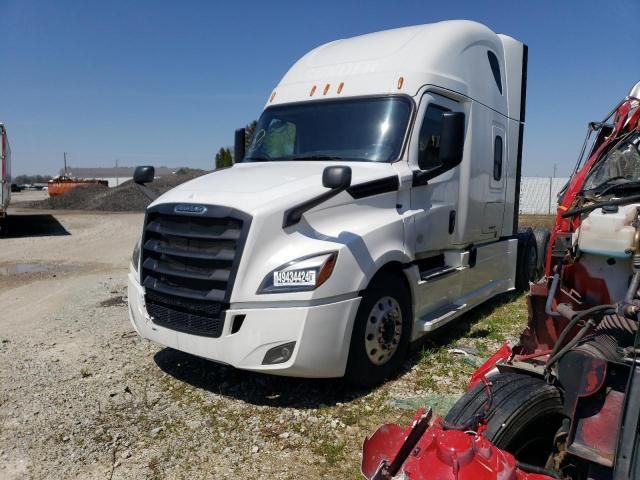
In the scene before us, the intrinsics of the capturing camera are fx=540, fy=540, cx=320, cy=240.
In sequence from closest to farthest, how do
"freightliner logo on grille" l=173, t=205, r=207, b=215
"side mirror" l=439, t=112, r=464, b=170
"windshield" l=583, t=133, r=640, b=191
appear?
1. "windshield" l=583, t=133, r=640, b=191
2. "freightliner logo on grille" l=173, t=205, r=207, b=215
3. "side mirror" l=439, t=112, r=464, b=170

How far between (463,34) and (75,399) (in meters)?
5.42

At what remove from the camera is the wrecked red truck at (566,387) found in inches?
83.7

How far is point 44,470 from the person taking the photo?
3.53 meters

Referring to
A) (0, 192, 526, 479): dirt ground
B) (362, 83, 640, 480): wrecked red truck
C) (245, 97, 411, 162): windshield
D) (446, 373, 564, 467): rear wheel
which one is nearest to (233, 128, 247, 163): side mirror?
(245, 97, 411, 162): windshield

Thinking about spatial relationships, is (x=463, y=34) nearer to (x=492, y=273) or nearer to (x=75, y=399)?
(x=492, y=273)

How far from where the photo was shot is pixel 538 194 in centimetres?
2988

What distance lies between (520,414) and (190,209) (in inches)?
116

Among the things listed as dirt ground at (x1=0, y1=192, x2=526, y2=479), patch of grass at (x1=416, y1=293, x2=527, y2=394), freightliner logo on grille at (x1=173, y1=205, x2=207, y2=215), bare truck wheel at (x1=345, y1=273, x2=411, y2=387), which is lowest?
dirt ground at (x1=0, y1=192, x2=526, y2=479)

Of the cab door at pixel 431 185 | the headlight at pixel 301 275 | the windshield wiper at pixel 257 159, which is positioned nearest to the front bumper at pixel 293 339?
the headlight at pixel 301 275

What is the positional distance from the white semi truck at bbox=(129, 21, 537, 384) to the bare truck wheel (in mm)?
15

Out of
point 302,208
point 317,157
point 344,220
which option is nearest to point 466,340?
point 344,220

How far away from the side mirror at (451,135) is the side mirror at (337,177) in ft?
4.83

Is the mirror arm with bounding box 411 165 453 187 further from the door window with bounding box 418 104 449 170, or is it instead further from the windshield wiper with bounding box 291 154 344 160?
the windshield wiper with bounding box 291 154 344 160

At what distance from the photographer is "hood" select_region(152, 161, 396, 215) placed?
425 cm
